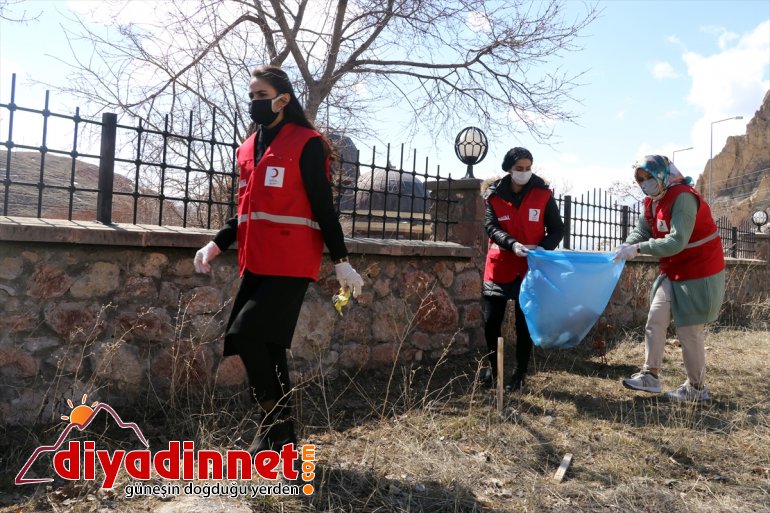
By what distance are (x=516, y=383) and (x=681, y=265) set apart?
1.35m

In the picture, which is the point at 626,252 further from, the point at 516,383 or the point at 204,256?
the point at 204,256

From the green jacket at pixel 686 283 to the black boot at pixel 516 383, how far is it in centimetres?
109

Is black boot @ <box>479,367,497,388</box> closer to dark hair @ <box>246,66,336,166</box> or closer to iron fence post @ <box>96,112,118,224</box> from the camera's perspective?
dark hair @ <box>246,66,336,166</box>

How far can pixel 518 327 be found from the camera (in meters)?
4.15

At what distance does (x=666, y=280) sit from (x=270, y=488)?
3.04 metres

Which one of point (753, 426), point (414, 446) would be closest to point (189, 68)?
point (414, 446)

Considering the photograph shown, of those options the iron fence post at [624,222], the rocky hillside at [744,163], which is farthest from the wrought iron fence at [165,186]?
the rocky hillside at [744,163]

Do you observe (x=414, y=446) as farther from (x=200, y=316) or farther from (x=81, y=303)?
(x=81, y=303)

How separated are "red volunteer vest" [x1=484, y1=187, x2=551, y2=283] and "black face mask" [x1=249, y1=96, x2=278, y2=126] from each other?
2050 millimetres

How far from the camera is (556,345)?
3973 mm

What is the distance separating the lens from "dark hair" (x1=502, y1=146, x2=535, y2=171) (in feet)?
13.4

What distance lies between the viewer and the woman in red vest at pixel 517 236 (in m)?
4.12

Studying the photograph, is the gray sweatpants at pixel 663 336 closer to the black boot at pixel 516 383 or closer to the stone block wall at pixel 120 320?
the black boot at pixel 516 383
